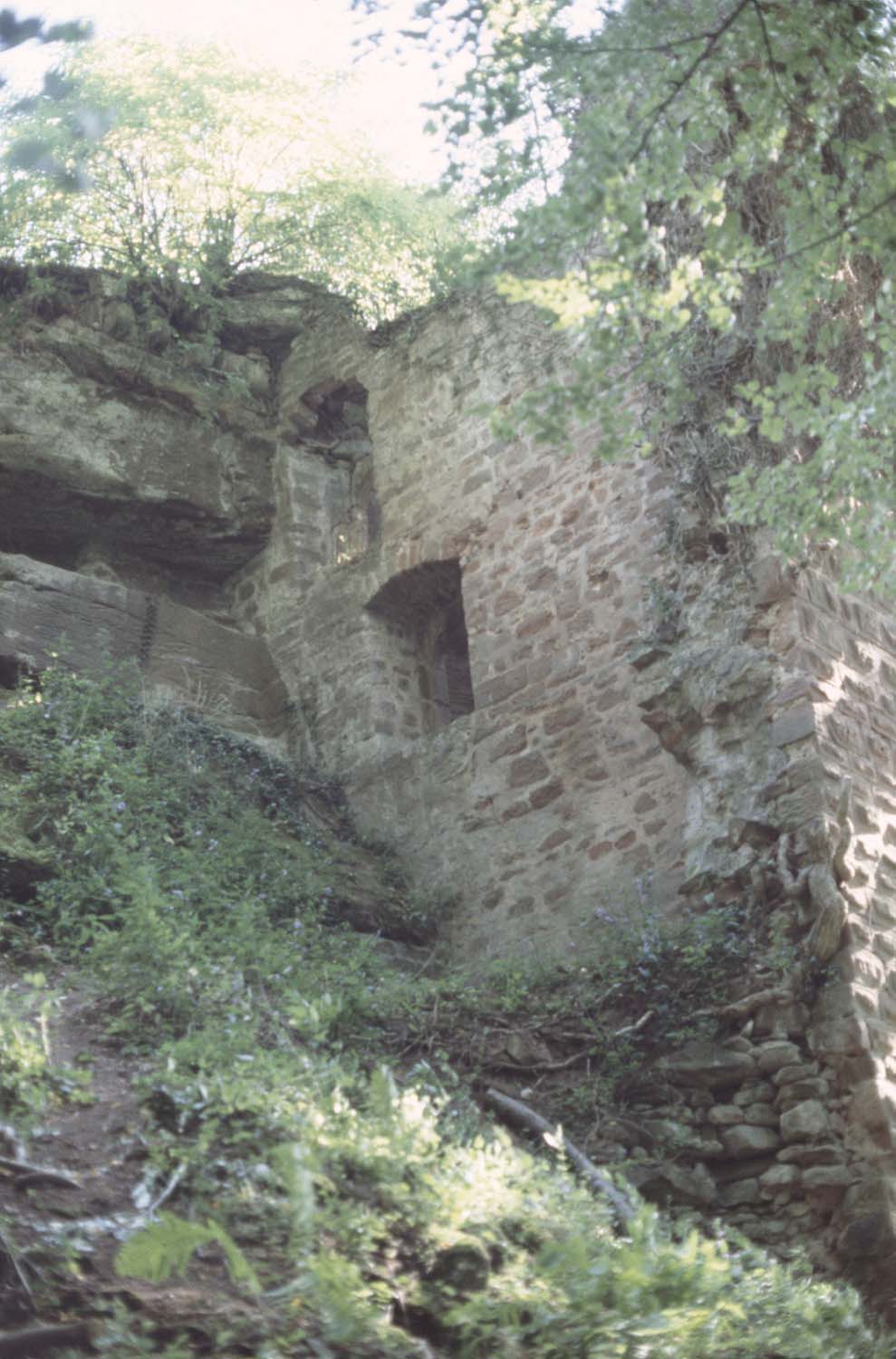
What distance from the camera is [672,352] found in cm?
616

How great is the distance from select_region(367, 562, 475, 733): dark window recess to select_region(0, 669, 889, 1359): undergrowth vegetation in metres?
2.72

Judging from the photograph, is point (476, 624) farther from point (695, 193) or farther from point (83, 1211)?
point (83, 1211)

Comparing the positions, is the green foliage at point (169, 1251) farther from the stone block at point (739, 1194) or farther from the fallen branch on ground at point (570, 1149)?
the stone block at point (739, 1194)

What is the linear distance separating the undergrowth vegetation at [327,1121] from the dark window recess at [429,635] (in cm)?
272

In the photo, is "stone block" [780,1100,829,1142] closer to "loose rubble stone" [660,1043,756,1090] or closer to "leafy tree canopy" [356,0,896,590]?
"loose rubble stone" [660,1043,756,1090]

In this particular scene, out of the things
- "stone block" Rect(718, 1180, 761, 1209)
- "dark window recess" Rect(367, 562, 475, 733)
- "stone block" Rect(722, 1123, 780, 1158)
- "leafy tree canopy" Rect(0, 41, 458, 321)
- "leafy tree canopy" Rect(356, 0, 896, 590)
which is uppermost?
"leafy tree canopy" Rect(0, 41, 458, 321)

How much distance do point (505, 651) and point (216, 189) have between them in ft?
16.2

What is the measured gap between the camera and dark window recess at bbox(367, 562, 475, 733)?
10.9 m

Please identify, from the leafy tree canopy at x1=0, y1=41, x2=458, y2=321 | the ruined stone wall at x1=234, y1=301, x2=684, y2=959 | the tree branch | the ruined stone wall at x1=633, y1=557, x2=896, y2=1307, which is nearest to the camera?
the tree branch

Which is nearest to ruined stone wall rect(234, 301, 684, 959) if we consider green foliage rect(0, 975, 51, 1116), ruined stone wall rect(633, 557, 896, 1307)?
ruined stone wall rect(633, 557, 896, 1307)

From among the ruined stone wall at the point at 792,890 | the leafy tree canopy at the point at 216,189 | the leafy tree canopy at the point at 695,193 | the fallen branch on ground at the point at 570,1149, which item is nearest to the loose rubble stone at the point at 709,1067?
the ruined stone wall at the point at 792,890

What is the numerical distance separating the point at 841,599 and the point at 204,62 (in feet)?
24.3

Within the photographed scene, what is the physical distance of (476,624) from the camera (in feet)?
33.2

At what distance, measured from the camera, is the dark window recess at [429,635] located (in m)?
10.9
